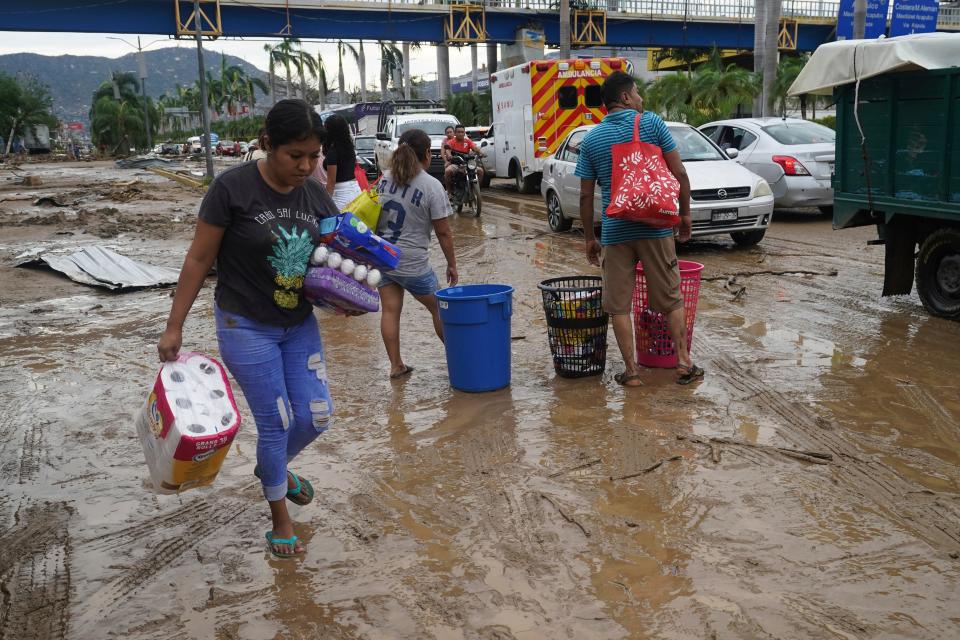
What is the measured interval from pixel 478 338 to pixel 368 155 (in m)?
21.1

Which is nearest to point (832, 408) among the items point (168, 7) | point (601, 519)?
point (601, 519)

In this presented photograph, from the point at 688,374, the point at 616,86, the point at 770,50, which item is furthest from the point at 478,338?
the point at 770,50

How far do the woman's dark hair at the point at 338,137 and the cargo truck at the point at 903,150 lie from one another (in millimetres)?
4196

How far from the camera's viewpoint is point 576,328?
6148mm

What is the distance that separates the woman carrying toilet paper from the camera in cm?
349

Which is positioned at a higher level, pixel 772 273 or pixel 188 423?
pixel 188 423

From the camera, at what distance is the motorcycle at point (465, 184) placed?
A: 1683 centimetres

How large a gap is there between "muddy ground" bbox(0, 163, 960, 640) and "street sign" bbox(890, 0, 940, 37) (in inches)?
473

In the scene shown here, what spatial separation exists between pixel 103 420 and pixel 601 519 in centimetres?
357

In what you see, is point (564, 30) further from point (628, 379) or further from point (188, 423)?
point (188, 423)

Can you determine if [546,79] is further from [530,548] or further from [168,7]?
[168,7]

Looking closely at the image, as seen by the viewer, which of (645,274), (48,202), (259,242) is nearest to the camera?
(259,242)

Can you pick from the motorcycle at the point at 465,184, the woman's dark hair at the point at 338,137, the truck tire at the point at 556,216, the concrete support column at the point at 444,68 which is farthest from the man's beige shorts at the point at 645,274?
the concrete support column at the point at 444,68

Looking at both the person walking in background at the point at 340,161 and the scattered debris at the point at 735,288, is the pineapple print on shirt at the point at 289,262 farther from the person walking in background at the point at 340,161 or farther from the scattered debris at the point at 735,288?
the scattered debris at the point at 735,288
